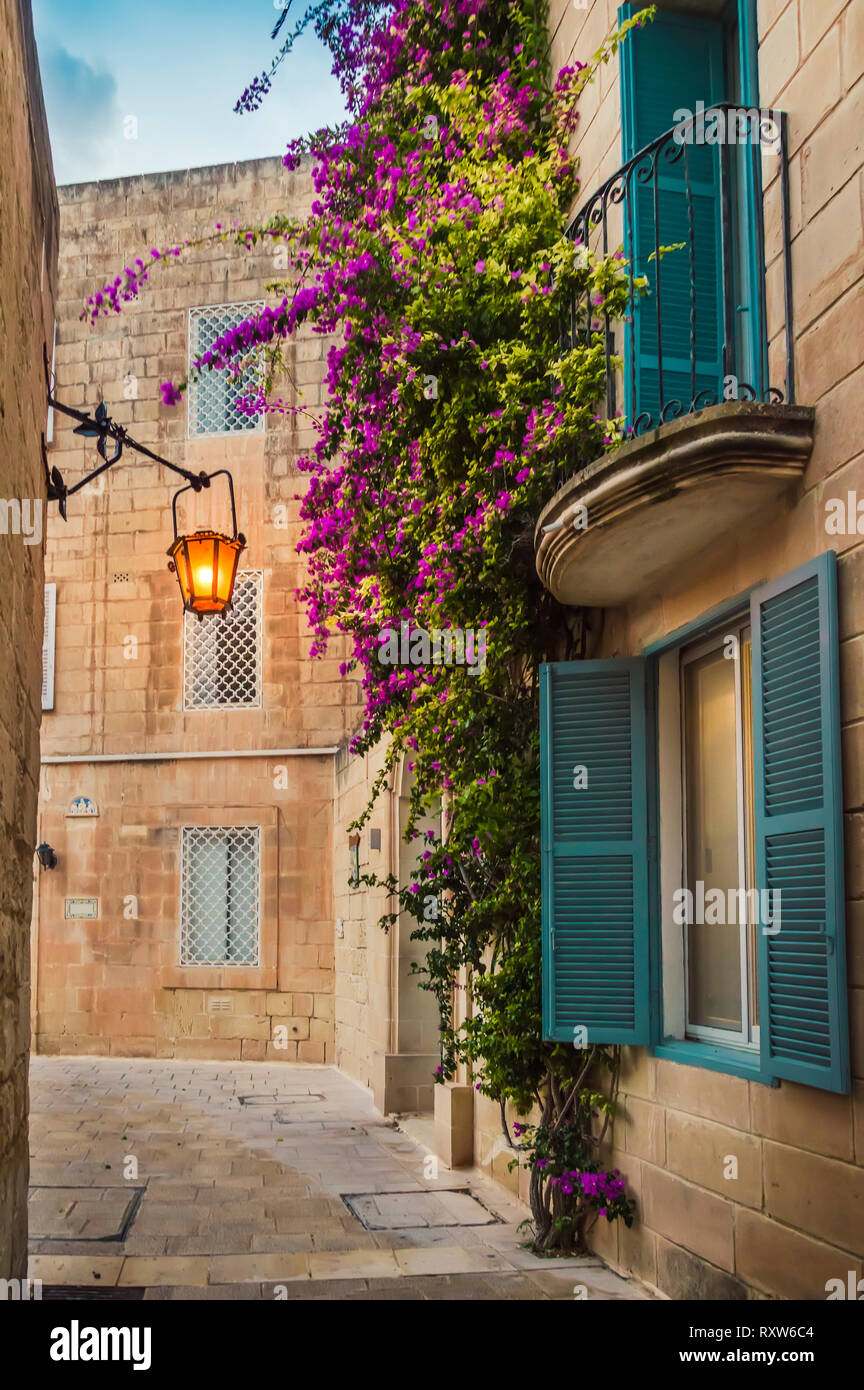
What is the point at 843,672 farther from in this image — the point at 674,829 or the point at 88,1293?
the point at 88,1293

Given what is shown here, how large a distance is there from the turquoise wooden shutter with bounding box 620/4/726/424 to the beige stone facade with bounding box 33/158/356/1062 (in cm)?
960

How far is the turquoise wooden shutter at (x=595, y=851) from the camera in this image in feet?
19.0

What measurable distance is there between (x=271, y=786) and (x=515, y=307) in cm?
960

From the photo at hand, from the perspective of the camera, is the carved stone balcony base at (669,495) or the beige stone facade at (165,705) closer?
the carved stone balcony base at (669,495)

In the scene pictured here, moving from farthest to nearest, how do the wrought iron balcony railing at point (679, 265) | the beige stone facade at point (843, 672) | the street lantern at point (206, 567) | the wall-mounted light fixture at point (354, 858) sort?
the wall-mounted light fixture at point (354, 858), the street lantern at point (206, 567), the wrought iron balcony railing at point (679, 265), the beige stone facade at point (843, 672)

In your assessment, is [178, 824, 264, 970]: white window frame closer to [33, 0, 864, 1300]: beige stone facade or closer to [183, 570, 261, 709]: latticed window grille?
[33, 0, 864, 1300]: beige stone facade

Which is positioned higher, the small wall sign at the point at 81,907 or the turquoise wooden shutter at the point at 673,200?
the turquoise wooden shutter at the point at 673,200

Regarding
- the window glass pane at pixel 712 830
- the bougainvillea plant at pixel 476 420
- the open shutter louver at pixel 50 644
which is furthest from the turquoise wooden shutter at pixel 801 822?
the open shutter louver at pixel 50 644

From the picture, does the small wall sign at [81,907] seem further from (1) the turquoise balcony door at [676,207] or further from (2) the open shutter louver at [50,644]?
(1) the turquoise balcony door at [676,207]

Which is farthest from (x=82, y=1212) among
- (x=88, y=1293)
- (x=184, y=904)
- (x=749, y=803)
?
(x=184, y=904)

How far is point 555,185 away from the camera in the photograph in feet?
22.6

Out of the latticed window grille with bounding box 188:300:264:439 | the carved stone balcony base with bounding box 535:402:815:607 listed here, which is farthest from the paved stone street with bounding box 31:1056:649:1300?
the latticed window grille with bounding box 188:300:264:439

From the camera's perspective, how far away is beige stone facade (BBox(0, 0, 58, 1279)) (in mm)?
4352

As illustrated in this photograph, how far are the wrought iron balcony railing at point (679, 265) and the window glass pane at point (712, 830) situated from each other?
1.16 metres
